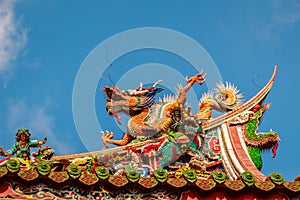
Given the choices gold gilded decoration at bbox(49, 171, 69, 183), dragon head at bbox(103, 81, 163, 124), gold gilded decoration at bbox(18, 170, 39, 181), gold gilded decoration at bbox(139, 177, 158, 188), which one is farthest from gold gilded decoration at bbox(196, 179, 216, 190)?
dragon head at bbox(103, 81, 163, 124)

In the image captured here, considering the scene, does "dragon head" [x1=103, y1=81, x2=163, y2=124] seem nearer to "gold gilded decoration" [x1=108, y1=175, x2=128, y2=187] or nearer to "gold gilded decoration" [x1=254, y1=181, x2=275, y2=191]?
"gold gilded decoration" [x1=108, y1=175, x2=128, y2=187]

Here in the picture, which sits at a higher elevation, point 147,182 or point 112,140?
point 112,140

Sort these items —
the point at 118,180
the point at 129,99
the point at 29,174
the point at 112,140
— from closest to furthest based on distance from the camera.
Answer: the point at 29,174
the point at 118,180
the point at 112,140
the point at 129,99

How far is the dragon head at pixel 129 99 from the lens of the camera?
14758 millimetres

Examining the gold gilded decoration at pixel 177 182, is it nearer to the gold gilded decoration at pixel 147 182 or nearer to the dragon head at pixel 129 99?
the gold gilded decoration at pixel 147 182

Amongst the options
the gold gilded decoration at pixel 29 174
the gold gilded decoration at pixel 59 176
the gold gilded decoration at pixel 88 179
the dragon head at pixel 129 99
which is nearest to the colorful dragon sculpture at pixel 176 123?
the dragon head at pixel 129 99

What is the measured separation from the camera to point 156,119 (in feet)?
47.6

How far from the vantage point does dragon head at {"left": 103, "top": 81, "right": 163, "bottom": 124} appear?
14.8m

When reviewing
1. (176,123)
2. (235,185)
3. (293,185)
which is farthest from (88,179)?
(176,123)

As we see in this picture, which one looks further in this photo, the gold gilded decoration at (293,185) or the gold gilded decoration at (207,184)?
the gold gilded decoration at (293,185)

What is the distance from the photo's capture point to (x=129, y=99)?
14.9 meters

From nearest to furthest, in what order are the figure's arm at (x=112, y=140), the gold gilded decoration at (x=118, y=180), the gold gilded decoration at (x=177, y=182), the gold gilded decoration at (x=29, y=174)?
the gold gilded decoration at (x=29, y=174) < the gold gilded decoration at (x=118, y=180) < the gold gilded decoration at (x=177, y=182) < the figure's arm at (x=112, y=140)

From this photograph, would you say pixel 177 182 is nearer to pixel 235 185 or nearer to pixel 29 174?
pixel 235 185

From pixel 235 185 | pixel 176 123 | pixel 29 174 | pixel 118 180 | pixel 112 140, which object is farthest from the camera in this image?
pixel 112 140
